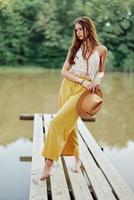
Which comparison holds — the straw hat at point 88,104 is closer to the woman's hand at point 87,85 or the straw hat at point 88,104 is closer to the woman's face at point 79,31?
the woman's hand at point 87,85

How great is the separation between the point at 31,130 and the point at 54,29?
14.6m

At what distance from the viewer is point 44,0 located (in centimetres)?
2062

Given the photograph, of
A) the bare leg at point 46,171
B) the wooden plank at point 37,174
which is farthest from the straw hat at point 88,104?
the wooden plank at point 37,174

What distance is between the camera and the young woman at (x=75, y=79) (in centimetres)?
296

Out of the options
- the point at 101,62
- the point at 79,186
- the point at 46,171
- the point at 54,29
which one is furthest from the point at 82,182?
the point at 54,29

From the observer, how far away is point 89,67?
9.89 feet

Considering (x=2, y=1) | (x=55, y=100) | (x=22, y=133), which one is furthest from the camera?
(x=2, y=1)

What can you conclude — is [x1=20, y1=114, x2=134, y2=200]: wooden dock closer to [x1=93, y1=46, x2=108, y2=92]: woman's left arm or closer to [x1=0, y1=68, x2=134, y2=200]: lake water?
[x1=0, y1=68, x2=134, y2=200]: lake water

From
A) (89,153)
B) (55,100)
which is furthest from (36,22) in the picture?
(89,153)

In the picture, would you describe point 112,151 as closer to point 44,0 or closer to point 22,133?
point 22,133

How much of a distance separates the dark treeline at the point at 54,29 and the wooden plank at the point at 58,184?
16260 millimetres

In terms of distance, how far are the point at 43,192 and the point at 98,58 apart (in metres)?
0.88

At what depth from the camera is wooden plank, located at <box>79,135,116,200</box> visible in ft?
9.51

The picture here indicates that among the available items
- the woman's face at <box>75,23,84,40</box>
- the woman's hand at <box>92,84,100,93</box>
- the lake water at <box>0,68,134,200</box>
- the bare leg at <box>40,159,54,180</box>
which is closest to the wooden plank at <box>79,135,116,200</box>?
the bare leg at <box>40,159,54,180</box>
